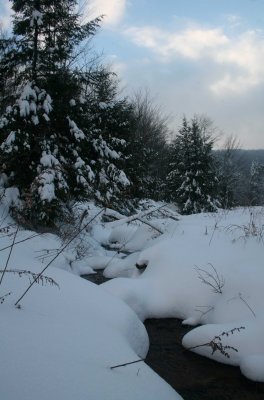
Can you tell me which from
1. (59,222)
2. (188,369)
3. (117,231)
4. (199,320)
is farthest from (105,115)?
(188,369)

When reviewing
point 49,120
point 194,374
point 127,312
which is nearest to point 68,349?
point 127,312

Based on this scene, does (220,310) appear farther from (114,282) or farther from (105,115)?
(105,115)

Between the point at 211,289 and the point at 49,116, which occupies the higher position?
the point at 49,116

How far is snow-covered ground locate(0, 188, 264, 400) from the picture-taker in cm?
209

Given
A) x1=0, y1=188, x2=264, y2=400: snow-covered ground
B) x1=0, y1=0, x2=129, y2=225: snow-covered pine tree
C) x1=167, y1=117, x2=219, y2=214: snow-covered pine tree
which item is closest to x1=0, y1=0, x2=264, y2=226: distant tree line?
A: x1=0, y1=0, x2=129, y2=225: snow-covered pine tree

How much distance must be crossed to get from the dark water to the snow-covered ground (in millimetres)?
121

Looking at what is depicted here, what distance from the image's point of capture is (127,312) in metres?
3.82

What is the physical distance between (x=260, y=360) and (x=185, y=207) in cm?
2205

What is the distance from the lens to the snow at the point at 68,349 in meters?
1.95

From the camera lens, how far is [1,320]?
2.42m

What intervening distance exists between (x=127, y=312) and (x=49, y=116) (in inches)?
285

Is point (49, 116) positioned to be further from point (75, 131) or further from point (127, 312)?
point (127, 312)

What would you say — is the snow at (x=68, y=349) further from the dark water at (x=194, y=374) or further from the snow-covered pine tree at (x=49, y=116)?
the snow-covered pine tree at (x=49, y=116)

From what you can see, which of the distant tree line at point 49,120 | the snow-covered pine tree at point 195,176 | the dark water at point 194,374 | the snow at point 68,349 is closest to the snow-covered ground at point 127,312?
the snow at point 68,349
